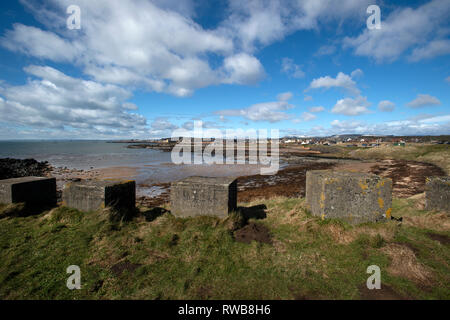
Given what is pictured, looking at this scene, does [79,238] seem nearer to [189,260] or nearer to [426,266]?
[189,260]

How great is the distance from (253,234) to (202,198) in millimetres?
1693

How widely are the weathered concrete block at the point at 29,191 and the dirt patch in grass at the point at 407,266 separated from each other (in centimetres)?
924

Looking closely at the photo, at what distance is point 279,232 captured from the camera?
520cm

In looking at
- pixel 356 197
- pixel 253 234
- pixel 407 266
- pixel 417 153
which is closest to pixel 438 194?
pixel 356 197

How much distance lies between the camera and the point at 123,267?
3.68 meters

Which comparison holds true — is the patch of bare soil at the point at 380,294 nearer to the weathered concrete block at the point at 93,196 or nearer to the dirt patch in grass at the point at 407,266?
the dirt patch in grass at the point at 407,266

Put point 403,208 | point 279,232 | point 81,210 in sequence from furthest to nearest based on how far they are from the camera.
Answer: point 403,208 → point 81,210 → point 279,232

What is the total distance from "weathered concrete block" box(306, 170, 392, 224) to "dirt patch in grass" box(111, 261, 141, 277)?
4.59 meters

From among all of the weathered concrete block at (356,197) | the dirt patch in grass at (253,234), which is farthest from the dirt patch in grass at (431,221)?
the dirt patch in grass at (253,234)

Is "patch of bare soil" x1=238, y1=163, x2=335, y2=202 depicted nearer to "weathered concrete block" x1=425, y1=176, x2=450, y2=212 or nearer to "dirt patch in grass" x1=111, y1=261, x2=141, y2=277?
"weathered concrete block" x1=425, y1=176, x2=450, y2=212

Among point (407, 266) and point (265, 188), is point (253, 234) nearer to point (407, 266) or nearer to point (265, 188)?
point (407, 266)
